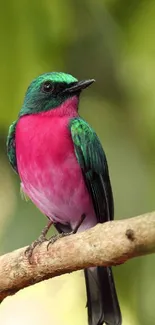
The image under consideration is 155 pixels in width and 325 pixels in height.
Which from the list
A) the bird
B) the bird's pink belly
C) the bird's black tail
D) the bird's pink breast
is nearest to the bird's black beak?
the bird

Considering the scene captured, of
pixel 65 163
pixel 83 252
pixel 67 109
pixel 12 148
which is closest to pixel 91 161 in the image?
pixel 65 163

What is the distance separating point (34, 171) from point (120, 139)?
78cm

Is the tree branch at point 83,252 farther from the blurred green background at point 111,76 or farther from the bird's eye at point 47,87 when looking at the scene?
the bird's eye at point 47,87

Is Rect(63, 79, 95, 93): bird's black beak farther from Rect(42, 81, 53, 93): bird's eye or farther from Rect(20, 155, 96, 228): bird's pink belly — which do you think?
Rect(20, 155, 96, 228): bird's pink belly

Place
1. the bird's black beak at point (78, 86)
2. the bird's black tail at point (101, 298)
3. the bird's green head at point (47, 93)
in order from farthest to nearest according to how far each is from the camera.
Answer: the bird's green head at point (47, 93), the bird's black tail at point (101, 298), the bird's black beak at point (78, 86)

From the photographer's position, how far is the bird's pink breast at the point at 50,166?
2.70m

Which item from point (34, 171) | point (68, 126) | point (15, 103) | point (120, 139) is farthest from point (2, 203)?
point (15, 103)

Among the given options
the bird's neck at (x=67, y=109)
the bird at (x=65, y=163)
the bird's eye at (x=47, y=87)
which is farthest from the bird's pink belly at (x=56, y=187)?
the bird's eye at (x=47, y=87)

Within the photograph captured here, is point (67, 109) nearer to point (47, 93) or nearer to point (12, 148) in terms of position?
point (47, 93)

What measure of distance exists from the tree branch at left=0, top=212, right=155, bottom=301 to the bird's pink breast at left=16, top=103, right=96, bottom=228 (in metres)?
0.43

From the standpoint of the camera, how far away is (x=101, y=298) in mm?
2867

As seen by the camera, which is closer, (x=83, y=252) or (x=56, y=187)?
(x=83, y=252)

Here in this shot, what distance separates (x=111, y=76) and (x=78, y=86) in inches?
17.6

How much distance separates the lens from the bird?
2.69 metres
